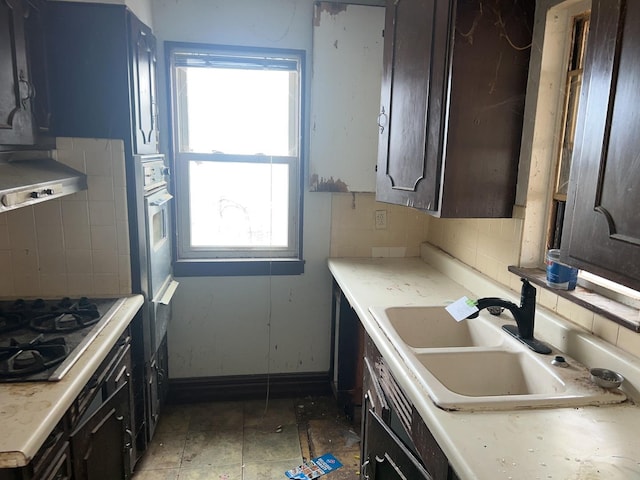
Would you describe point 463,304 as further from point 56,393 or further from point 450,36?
point 56,393

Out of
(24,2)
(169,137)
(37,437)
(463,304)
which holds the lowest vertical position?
(37,437)

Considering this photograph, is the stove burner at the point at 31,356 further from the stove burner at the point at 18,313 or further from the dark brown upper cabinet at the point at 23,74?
the dark brown upper cabinet at the point at 23,74

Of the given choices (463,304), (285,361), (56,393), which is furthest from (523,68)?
(285,361)

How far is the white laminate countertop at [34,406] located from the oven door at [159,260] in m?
0.63

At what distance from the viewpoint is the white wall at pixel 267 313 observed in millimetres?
2545

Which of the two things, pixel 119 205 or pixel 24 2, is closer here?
pixel 24 2

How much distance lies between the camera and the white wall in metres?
2.54

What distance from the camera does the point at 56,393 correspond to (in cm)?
125

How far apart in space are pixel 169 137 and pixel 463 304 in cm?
182

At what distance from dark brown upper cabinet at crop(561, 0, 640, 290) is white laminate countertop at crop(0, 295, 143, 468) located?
1.34 m

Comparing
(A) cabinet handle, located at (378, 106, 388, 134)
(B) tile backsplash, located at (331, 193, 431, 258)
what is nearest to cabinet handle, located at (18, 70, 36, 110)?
(A) cabinet handle, located at (378, 106, 388, 134)

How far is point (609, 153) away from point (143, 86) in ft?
6.20

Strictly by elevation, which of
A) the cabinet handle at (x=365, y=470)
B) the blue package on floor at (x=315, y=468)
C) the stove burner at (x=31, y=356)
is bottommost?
the blue package on floor at (x=315, y=468)

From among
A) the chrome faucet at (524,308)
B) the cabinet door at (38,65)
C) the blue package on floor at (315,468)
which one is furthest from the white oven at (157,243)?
the chrome faucet at (524,308)
